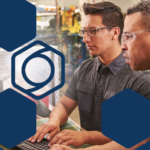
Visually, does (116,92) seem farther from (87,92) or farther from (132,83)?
(87,92)

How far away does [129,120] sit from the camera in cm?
92

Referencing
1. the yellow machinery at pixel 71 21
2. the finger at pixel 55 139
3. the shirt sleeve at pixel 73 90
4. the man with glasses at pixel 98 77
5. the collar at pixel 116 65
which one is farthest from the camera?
the yellow machinery at pixel 71 21

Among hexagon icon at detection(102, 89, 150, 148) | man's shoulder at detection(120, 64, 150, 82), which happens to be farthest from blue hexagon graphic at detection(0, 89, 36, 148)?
man's shoulder at detection(120, 64, 150, 82)

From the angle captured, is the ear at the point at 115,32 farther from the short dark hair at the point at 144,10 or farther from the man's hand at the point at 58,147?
the man's hand at the point at 58,147

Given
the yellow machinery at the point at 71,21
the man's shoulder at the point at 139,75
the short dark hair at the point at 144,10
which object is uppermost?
the yellow machinery at the point at 71,21

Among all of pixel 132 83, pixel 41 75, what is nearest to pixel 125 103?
pixel 132 83

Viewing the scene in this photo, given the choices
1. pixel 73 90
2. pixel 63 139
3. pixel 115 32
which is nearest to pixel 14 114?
pixel 63 139

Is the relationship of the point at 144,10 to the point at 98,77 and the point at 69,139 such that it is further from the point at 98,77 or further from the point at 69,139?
the point at 69,139

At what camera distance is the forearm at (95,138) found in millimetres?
955

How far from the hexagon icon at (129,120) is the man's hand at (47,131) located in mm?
284

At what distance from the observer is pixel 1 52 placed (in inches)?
41.9

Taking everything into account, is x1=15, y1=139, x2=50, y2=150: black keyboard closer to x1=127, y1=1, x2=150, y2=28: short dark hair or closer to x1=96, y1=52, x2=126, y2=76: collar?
x1=96, y1=52, x2=126, y2=76: collar

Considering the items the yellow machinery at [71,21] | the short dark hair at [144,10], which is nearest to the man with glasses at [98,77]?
the short dark hair at [144,10]

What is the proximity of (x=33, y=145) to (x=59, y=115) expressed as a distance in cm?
32
